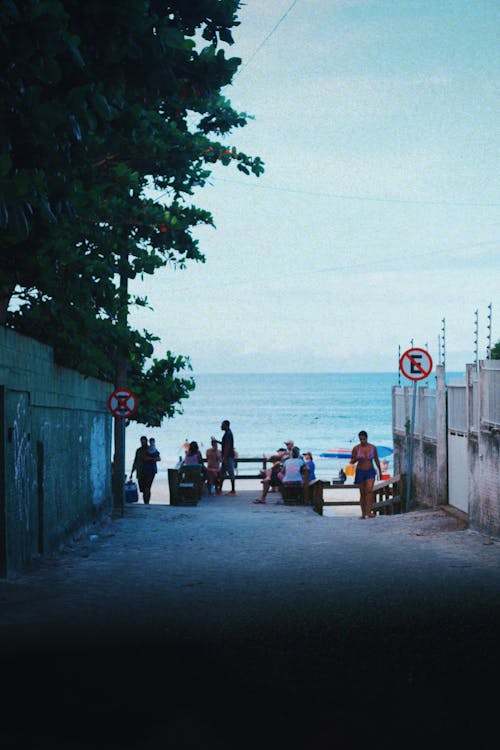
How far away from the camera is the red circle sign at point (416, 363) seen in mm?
19328

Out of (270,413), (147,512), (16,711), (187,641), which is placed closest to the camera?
(16,711)

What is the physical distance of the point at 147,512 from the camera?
23.9 metres

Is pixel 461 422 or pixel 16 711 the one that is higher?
pixel 461 422

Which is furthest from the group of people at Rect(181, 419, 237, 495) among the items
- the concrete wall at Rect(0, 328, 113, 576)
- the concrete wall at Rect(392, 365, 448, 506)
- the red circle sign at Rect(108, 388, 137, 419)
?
the concrete wall at Rect(0, 328, 113, 576)

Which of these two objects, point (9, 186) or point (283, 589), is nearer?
point (9, 186)

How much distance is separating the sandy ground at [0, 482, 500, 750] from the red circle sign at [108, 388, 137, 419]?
8.52m

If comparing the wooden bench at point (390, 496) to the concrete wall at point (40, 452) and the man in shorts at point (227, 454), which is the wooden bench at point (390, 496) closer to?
the man in shorts at point (227, 454)

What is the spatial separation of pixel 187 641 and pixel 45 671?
50.0 inches

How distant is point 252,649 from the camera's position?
701cm

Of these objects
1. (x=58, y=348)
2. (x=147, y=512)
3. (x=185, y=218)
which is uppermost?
(x=185, y=218)

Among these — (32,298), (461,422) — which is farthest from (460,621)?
(32,298)

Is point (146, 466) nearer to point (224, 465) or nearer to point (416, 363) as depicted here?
point (224, 465)

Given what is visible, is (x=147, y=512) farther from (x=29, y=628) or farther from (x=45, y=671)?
(x=45, y=671)

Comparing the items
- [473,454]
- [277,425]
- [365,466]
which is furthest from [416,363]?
[277,425]
